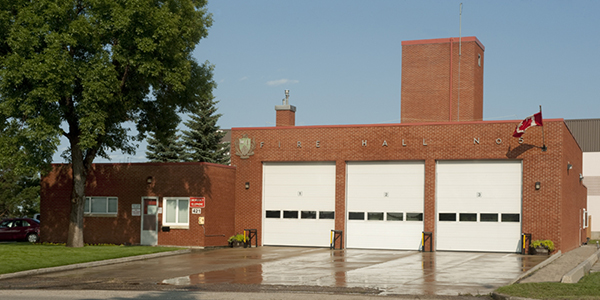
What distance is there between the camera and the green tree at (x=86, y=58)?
24422mm

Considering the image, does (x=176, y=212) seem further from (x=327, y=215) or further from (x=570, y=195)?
(x=570, y=195)

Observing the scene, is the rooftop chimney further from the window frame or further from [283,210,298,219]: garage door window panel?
the window frame

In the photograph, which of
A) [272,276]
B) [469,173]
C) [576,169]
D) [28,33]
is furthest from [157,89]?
[576,169]

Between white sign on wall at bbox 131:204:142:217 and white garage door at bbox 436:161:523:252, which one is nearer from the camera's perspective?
white garage door at bbox 436:161:523:252

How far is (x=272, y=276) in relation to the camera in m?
18.8

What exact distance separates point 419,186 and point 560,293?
17.4m

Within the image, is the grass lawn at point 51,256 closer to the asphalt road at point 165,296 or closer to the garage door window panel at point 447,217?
the asphalt road at point 165,296

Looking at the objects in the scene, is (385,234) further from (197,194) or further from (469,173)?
(197,194)

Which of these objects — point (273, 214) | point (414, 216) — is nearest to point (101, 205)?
point (273, 214)

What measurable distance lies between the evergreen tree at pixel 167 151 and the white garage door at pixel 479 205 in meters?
27.8

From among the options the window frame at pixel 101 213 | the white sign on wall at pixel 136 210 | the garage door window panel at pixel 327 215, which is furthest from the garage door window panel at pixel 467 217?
the window frame at pixel 101 213

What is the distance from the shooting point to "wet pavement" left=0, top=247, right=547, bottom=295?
16500 millimetres

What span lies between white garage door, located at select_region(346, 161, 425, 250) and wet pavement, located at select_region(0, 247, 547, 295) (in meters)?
3.65

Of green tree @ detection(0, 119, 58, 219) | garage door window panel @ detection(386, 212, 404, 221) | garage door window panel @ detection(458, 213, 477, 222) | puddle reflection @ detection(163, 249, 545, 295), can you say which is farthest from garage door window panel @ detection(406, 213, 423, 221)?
green tree @ detection(0, 119, 58, 219)
